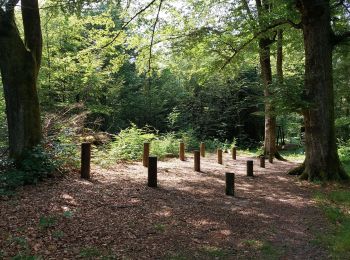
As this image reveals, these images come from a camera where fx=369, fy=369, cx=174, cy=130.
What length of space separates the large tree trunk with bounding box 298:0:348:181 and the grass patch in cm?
142

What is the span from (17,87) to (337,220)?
7173 millimetres

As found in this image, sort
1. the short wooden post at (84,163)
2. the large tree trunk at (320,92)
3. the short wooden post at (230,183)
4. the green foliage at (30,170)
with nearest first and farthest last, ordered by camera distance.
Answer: the green foliage at (30,170) < the short wooden post at (230,183) < the short wooden post at (84,163) < the large tree trunk at (320,92)

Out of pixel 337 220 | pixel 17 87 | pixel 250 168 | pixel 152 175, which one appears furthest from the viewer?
pixel 250 168

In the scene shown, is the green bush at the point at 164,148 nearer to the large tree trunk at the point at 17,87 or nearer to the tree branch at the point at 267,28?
the tree branch at the point at 267,28

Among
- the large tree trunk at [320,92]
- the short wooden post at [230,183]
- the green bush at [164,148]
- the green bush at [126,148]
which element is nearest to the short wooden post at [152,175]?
the short wooden post at [230,183]

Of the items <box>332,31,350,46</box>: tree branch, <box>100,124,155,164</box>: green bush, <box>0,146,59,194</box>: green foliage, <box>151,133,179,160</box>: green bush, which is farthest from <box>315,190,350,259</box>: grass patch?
<box>151,133,179,160</box>: green bush

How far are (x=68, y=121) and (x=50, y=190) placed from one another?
14.9 ft

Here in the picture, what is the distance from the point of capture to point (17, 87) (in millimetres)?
8289

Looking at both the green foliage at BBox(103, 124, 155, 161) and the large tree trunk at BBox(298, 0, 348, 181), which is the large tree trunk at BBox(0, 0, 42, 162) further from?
the large tree trunk at BBox(298, 0, 348, 181)

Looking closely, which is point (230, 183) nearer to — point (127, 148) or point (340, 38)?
point (340, 38)

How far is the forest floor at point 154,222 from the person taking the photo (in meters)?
4.84

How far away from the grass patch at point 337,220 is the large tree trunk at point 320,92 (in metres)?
1.42

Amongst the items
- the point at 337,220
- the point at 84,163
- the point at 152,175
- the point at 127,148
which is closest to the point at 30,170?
the point at 84,163

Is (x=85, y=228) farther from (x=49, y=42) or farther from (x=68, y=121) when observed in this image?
(x=49, y=42)
